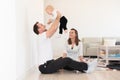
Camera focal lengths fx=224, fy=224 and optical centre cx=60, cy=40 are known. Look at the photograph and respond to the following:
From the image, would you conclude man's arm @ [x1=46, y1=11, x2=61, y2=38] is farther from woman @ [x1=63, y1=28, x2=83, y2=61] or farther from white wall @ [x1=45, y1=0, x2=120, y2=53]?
white wall @ [x1=45, y1=0, x2=120, y2=53]

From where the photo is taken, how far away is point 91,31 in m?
9.15

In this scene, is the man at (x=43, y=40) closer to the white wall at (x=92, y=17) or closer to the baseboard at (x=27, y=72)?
the baseboard at (x=27, y=72)

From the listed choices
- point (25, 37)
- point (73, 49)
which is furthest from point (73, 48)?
point (25, 37)

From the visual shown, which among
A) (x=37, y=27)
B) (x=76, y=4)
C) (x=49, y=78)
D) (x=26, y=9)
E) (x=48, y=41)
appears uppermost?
(x=76, y=4)

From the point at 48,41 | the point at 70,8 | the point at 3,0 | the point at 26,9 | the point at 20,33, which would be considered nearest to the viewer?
the point at 3,0

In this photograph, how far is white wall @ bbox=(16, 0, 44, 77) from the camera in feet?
12.0

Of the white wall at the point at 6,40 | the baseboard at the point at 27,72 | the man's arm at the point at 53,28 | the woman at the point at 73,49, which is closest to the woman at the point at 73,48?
the woman at the point at 73,49

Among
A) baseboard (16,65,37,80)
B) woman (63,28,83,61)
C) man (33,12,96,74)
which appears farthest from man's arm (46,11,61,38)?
baseboard (16,65,37,80)

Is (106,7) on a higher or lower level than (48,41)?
higher

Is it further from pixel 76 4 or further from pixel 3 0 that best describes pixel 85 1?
pixel 3 0

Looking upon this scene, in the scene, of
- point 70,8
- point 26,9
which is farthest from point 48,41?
point 70,8

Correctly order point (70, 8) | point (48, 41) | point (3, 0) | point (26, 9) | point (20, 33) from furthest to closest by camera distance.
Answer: point (70, 8), point (48, 41), point (26, 9), point (20, 33), point (3, 0)

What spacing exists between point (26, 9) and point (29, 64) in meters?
1.08

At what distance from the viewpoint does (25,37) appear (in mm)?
4164
